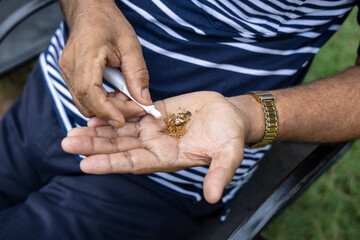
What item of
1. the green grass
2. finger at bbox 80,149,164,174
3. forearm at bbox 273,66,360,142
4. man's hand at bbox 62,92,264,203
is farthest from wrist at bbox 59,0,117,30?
the green grass

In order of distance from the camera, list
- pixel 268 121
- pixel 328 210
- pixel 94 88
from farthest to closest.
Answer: pixel 328 210 → pixel 268 121 → pixel 94 88

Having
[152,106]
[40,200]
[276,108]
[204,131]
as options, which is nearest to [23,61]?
[40,200]

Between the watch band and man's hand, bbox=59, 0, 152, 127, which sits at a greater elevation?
man's hand, bbox=59, 0, 152, 127

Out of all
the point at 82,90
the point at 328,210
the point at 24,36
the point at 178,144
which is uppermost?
the point at 82,90

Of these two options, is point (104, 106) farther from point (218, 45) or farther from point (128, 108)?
point (218, 45)

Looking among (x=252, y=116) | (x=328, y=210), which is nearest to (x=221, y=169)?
(x=252, y=116)

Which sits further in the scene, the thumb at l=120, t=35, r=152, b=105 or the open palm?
the thumb at l=120, t=35, r=152, b=105

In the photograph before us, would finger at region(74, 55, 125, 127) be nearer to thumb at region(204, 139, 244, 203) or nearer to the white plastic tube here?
the white plastic tube
